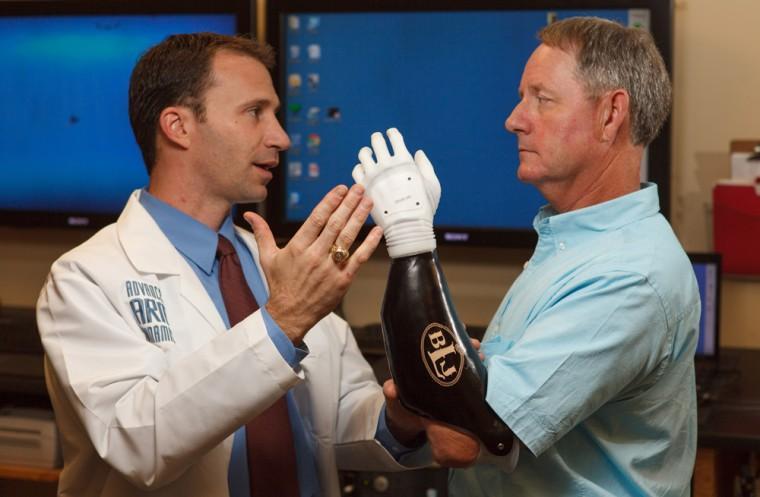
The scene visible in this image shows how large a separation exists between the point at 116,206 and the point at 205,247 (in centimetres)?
130

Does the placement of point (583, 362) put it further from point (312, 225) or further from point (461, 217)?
point (461, 217)

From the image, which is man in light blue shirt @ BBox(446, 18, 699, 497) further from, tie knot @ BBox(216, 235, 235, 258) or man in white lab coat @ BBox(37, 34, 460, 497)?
tie knot @ BBox(216, 235, 235, 258)

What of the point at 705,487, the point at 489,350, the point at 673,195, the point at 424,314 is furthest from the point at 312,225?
the point at 673,195

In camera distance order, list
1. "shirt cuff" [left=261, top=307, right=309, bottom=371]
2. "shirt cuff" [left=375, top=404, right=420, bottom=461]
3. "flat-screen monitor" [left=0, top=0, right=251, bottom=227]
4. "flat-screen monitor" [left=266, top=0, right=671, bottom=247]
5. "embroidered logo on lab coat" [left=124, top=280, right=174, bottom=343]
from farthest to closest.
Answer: "flat-screen monitor" [left=0, top=0, right=251, bottom=227], "flat-screen monitor" [left=266, top=0, right=671, bottom=247], "shirt cuff" [left=375, top=404, right=420, bottom=461], "embroidered logo on lab coat" [left=124, top=280, right=174, bottom=343], "shirt cuff" [left=261, top=307, right=309, bottom=371]

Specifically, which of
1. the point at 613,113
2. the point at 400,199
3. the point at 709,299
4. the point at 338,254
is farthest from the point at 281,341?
the point at 709,299

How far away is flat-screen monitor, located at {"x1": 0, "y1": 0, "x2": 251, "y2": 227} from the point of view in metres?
2.99

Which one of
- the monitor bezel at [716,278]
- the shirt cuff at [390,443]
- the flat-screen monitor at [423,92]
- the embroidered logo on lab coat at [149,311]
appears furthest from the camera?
the flat-screen monitor at [423,92]

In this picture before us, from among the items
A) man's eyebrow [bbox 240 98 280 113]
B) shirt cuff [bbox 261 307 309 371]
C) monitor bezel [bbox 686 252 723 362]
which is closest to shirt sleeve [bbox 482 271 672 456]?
shirt cuff [bbox 261 307 309 371]

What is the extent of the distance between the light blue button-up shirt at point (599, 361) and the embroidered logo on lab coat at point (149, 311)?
47 cm

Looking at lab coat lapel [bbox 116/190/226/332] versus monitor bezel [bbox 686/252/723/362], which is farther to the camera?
monitor bezel [bbox 686/252/723/362]

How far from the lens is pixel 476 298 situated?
2.95 meters

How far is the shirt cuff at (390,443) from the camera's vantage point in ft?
5.74

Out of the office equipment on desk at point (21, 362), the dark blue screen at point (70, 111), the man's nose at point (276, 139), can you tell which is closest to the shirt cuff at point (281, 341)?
the man's nose at point (276, 139)

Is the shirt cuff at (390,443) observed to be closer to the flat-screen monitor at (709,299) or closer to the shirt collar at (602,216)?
the shirt collar at (602,216)
